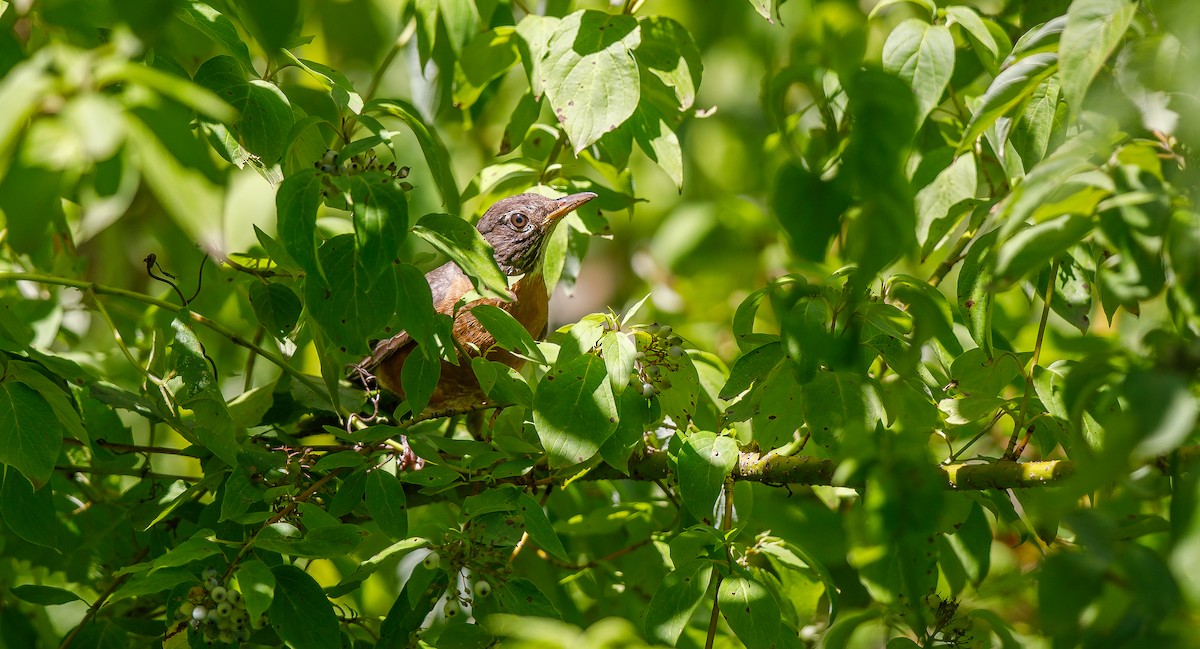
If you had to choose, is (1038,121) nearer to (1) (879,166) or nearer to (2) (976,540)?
(2) (976,540)

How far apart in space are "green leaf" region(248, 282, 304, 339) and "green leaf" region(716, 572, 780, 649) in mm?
1174

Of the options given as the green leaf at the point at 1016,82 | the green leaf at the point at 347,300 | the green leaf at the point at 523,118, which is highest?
the green leaf at the point at 1016,82

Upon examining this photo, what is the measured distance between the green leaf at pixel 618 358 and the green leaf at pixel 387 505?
0.51 meters

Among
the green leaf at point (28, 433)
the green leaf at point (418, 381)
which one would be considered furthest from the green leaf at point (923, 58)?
the green leaf at point (28, 433)

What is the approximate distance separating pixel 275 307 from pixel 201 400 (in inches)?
11.3

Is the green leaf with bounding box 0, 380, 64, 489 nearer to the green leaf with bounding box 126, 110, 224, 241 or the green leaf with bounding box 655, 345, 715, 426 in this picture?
the green leaf with bounding box 126, 110, 224, 241

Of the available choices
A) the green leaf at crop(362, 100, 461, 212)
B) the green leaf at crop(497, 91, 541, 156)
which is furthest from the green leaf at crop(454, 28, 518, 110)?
the green leaf at crop(362, 100, 461, 212)

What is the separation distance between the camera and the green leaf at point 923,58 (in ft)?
7.00

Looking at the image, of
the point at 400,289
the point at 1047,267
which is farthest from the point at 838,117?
the point at 400,289

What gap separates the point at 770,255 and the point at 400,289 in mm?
3523

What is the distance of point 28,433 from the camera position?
1.98m

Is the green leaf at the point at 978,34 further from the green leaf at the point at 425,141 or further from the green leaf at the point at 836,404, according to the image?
the green leaf at the point at 425,141

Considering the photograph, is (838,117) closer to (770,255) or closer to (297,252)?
(297,252)

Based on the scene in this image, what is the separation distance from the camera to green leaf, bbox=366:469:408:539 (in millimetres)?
2027
